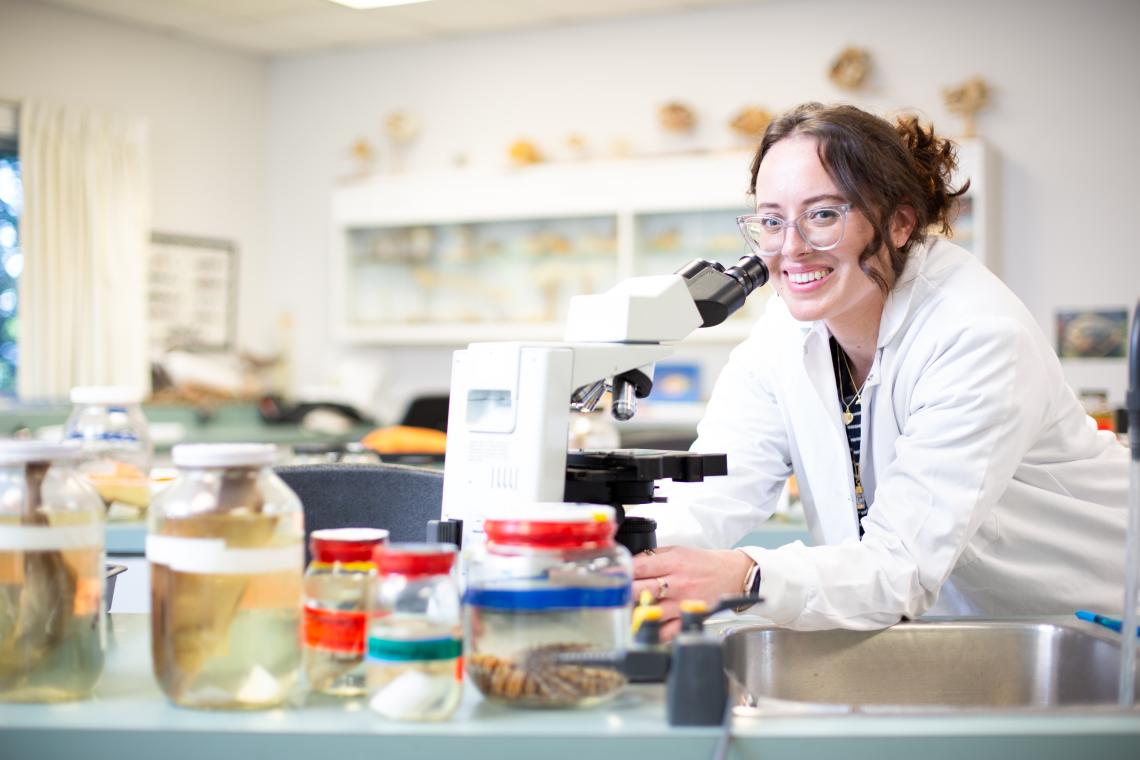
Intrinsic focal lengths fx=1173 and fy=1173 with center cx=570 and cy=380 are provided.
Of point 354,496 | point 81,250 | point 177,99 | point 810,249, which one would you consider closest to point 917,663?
point 810,249

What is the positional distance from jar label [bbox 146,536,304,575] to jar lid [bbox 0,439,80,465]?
14 cm

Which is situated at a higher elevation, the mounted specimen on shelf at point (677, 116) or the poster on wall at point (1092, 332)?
the mounted specimen on shelf at point (677, 116)

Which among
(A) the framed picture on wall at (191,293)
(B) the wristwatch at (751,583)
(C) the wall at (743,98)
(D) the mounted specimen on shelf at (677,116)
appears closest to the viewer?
(B) the wristwatch at (751,583)

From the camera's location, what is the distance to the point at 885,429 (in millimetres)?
1651

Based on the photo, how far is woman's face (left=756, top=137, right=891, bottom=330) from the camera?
61.8 inches

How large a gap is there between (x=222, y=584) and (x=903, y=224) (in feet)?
3.61

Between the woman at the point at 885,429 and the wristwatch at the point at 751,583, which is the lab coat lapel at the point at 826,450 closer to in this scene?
the woman at the point at 885,429

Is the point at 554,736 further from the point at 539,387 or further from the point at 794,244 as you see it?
the point at 794,244

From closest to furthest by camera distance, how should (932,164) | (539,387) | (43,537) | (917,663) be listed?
(43,537) → (539,387) → (917,663) → (932,164)

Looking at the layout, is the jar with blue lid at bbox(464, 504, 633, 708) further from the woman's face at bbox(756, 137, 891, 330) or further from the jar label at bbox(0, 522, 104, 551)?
the woman's face at bbox(756, 137, 891, 330)

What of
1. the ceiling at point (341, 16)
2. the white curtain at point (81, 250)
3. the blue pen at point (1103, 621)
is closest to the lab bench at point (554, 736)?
the blue pen at point (1103, 621)

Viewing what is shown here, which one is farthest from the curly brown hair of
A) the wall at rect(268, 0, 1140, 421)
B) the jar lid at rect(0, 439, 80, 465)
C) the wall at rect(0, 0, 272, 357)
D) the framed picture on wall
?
the framed picture on wall

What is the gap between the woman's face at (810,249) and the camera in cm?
157

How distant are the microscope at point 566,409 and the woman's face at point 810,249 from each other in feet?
1.08
